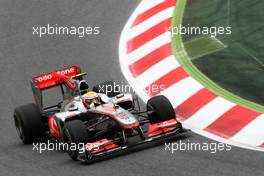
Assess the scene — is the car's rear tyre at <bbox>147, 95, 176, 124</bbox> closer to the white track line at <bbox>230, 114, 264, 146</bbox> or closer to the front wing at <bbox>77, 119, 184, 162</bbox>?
the front wing at <bbox>77, 119, 184, 162</bbox>

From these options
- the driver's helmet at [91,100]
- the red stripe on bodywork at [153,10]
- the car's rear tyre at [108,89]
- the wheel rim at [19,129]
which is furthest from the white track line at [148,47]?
the wheel rim at [19,129]

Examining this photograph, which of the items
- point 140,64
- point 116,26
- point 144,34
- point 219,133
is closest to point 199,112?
point 219,133

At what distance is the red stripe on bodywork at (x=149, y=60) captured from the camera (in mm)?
15656

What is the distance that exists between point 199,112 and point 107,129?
1769 millimetres

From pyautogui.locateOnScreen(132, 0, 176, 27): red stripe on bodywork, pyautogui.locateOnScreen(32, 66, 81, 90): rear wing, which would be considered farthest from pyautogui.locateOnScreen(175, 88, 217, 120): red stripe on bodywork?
pyautogui.locateOnScreen(132, 0, 176, 27): red stripe on bodywork

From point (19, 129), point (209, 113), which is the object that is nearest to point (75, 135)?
point (19, 129)

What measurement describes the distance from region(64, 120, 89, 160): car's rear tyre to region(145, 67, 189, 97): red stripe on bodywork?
2.81m

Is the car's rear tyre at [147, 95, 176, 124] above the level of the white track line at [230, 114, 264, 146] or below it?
above

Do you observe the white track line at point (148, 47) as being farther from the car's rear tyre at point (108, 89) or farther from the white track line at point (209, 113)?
the white track line at point (209, 113)

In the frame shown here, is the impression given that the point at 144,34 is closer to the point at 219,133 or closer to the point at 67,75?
the point at 67,75

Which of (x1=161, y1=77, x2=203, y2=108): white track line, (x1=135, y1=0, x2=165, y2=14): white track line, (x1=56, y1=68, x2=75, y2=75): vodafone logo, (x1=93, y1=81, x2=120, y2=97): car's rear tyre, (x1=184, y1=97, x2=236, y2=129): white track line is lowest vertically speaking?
(x1=184, y1=97, x2=236, y2=129): white track line

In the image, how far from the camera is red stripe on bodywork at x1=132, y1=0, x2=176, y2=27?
17.7 m

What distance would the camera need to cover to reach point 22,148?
1325 centimetres

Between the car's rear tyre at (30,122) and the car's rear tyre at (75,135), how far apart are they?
3.66 ft
